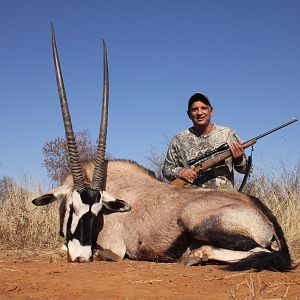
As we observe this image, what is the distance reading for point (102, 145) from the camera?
16.5ft

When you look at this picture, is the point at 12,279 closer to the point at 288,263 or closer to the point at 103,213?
the point at 103,213

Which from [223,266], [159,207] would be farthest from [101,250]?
[223,266]

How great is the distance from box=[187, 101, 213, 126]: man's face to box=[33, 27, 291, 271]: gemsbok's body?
1.46 metres

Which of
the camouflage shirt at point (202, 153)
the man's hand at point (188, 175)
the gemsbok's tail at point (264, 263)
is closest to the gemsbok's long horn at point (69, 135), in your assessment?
the man's hand at point (188, 175)

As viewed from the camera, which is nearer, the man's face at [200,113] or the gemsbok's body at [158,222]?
the gemsbok's body at [158,222]

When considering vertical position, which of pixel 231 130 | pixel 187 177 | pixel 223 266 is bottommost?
pixel 223 266

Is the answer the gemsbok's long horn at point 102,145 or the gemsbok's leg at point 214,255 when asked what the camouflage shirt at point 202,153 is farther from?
the gemsbok's leg at point 214,255

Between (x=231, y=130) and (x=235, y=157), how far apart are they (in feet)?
2.12

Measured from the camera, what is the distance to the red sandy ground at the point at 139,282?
2.82 metres

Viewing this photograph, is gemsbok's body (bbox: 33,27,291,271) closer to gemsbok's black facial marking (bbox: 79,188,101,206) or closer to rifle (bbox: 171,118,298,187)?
gemsbok's black facial marking (bbox: 79,188,101,206)

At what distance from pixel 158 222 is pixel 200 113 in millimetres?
2075

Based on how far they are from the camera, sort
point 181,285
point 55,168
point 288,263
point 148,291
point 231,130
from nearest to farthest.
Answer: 1. point 148,291
2. point 181,285
3. point 288,263
4. point 231,130
5. point 55,168

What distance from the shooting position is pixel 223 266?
406 centimetres

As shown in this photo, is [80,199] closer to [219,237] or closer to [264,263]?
[219,237]
